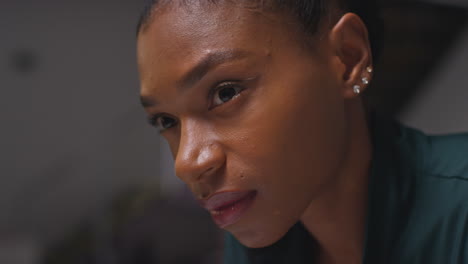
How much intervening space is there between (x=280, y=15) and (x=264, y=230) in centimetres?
40

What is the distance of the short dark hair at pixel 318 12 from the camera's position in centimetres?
87

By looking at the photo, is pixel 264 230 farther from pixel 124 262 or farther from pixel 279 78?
pixel 124 262

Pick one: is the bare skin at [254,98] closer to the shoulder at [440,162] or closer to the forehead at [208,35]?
the forehead at [208,35]

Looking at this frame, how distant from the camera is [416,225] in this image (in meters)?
0.89

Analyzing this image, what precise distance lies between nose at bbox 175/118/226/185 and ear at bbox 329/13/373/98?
278mm

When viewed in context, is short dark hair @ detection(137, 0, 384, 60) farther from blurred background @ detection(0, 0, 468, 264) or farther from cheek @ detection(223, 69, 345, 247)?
blurred background @ detection(0, 0, 468, 264)

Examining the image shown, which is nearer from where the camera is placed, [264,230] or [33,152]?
[264,230]

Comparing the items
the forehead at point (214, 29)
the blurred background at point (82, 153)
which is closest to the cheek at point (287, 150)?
the forehead at point (214, 29)

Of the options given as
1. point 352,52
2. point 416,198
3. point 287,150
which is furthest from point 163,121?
point 416,198

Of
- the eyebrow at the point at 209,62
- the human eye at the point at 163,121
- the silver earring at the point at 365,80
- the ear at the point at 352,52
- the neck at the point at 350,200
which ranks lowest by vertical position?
the neck at the point at 350,200

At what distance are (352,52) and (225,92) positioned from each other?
27 cm

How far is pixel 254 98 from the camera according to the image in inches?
32.5

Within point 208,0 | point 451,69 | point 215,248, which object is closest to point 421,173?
point 208,0

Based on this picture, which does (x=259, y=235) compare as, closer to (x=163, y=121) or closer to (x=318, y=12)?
(x=163, y=121)
